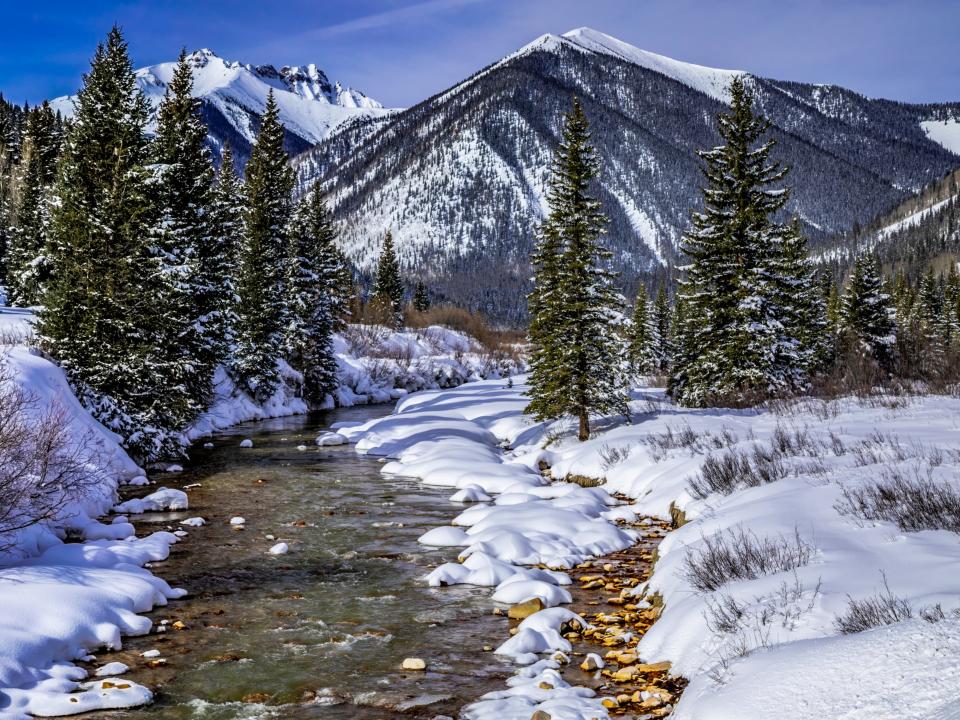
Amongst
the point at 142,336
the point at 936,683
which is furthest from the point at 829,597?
the point at 142,336

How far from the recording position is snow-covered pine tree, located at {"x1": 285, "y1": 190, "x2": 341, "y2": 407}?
40000 millimetres

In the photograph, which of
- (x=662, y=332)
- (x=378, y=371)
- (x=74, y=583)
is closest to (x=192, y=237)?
(x=74, y=583)

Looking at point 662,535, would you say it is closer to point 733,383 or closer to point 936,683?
point 936,683

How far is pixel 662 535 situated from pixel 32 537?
423 inches

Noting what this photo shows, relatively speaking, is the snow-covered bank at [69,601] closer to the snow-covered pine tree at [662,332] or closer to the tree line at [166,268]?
the tree line at [166,268]

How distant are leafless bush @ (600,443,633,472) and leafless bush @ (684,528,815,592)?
396 inches

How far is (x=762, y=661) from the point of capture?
5.00m

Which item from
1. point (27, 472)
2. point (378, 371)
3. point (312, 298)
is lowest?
point (27, 472)

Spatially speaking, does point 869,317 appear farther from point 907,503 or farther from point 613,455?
point 907,503

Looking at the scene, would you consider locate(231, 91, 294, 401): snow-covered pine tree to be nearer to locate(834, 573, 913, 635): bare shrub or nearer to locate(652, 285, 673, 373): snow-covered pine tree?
locate(834, 573, 913, 635): bare shrub

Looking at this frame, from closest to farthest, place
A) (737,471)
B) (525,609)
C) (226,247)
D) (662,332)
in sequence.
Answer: (525,609) < (737,471) < (226,247) < (662,332)

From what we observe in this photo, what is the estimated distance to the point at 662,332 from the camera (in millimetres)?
76812

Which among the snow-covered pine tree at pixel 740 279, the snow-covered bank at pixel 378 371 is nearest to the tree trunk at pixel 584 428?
the snow-covered pine tree at pixel 740 279

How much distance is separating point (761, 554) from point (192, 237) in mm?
26793
